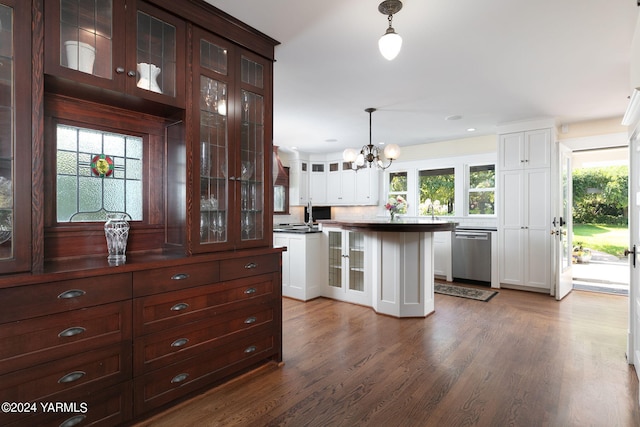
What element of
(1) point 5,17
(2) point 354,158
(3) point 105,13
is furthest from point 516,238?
(1) point 5,17

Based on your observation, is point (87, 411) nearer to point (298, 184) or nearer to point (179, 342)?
point (179, 342)

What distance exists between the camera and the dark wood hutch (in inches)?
60.1

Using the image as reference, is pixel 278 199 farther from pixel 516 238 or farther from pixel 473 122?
pixel 516 238

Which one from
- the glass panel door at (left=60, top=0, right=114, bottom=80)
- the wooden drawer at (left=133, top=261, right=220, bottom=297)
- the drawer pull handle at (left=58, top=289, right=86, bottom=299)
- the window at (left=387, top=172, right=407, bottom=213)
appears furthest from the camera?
the window at (left=387, top=172, right=407, bottom=213)

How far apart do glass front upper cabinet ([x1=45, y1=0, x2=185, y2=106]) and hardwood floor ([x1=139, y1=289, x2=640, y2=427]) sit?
191cm

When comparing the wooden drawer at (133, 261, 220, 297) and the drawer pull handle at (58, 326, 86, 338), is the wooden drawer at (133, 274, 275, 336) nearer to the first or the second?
the wooden drawer at (133, 261, 220, 297)

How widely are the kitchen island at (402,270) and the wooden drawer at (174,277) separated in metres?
1.82

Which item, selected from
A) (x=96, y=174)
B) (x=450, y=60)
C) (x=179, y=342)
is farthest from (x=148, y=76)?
(x=450, y=60)

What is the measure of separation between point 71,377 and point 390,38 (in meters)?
2.45

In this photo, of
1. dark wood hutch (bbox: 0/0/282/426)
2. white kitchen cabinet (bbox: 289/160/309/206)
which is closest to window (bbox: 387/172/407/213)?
white kitchen cabinet (bbox: 289/160/309/206)

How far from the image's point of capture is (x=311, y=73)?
3271mm

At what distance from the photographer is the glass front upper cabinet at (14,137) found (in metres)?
1.50

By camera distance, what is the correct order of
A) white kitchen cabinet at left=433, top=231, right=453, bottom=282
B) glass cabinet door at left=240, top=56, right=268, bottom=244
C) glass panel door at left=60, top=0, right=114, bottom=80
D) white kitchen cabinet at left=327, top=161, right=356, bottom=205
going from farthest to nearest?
white kitchen cabinet at left=327, top=161, right=356, bottom=205 → white kitchen cabinet at left=433, top=231, right=453, bottom=282 → glass cabinet door at left=240, top=56, right=268, bottom=244 → glass panel door at left=60, top=0, right=114, bottom=80

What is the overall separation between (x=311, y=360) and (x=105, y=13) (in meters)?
2.65
